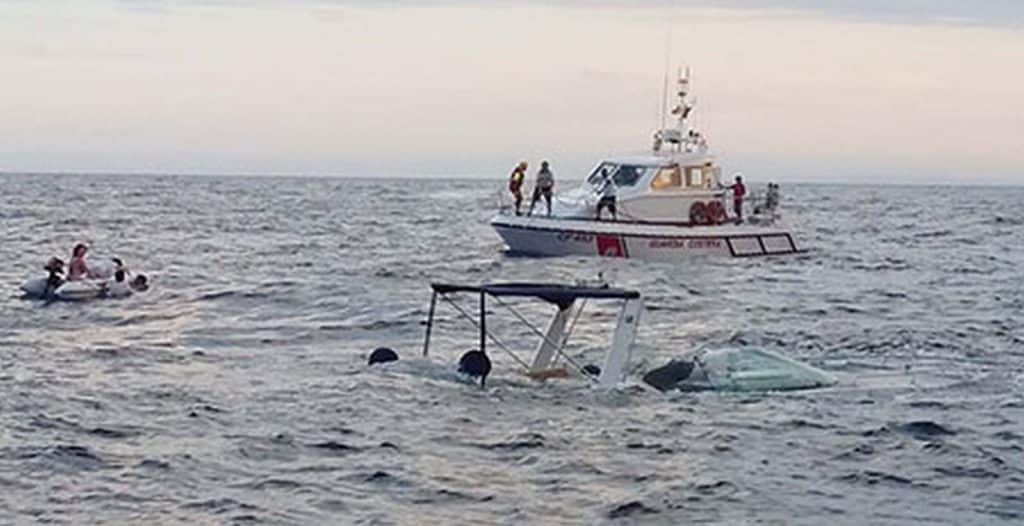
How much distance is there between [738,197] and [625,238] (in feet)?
13.8

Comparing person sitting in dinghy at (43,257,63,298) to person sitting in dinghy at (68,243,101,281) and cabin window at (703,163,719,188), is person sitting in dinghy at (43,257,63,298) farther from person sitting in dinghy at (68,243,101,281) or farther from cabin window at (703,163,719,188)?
cabin window at (703,163,719,188)

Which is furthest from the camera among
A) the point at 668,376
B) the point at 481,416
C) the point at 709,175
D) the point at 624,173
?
the point at 709,175

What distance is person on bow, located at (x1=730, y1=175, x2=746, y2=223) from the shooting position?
49562mm

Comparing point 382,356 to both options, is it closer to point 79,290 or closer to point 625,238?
point 79,290

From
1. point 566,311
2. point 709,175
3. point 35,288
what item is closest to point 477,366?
point 566,311

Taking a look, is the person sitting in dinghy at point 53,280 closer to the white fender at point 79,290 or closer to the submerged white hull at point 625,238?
the white fender at point 79,290

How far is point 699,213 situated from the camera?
161 ft

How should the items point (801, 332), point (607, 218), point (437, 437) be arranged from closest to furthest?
point (437, 437) < point (801, 332) < point (607, 218)

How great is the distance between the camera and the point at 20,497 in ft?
53.0

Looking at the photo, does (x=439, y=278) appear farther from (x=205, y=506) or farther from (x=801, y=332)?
(x=205, y=506)

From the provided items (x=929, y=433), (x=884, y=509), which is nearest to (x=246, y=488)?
(x=884, y=509)

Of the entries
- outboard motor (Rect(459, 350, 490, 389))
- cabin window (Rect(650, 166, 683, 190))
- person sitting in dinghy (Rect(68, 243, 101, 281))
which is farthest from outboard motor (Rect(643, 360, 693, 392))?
cabin window (Rect(650, 166, 683, 190))

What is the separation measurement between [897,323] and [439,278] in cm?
Result: 1472

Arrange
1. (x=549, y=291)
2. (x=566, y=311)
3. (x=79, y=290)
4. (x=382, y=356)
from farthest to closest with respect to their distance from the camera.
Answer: (x=79, y=290) → (x=382, y=356) → (x=566, y=311) → (x=549, y=291)
